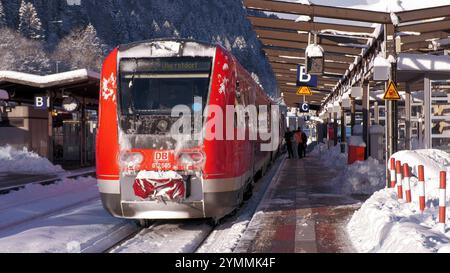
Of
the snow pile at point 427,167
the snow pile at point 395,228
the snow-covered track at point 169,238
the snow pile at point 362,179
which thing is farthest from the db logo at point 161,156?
the snow pile at point 362,179

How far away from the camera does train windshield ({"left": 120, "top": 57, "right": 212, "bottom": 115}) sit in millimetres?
9117

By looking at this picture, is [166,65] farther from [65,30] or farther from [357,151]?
[65,30]

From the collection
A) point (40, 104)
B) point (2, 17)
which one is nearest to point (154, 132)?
point (40, 104)

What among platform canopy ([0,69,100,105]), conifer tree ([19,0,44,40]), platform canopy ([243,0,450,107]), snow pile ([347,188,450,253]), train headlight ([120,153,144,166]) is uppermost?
conifer tree ([19,0,44,40])

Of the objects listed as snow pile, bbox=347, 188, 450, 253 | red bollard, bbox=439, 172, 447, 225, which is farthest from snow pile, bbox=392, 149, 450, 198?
red bollard, bbox=439, 172, 447, 225

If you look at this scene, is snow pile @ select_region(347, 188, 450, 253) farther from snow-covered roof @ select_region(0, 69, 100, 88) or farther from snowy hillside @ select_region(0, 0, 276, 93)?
snowy hillside @ select_region(0, 0, 276, 93)

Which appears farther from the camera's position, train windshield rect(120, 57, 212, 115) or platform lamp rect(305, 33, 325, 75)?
platform lamp rect(305, 33, 325, 75)

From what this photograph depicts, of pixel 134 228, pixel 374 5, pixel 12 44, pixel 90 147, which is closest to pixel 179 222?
pixel 134 228

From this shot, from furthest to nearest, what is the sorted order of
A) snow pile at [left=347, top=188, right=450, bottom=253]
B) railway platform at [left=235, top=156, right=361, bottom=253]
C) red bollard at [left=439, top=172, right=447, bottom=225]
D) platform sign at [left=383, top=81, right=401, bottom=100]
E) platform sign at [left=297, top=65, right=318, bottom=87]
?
platform sign at [left=297, top=65, right=318, bottom=87]
platform sign at [left=383, top=81, right=401, bottom=100]
red bollard at [left=439, top=172, right=447, bottom=225]
railway platform at [left=235, top=156, right=361, bottom=253]
snow pile at [left=347, top=188, right=450, bottom=253]

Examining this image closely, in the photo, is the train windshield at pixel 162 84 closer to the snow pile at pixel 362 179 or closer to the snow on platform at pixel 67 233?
the snow on platform at pixel 67 233

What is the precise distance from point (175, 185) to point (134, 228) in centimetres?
159

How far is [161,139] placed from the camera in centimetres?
892

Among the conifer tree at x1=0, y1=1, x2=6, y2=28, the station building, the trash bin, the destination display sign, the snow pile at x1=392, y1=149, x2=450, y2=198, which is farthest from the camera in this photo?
the conifer tree at x1=0, y1=1, x2=6, y2=28

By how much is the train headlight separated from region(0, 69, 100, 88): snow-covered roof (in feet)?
39.9
